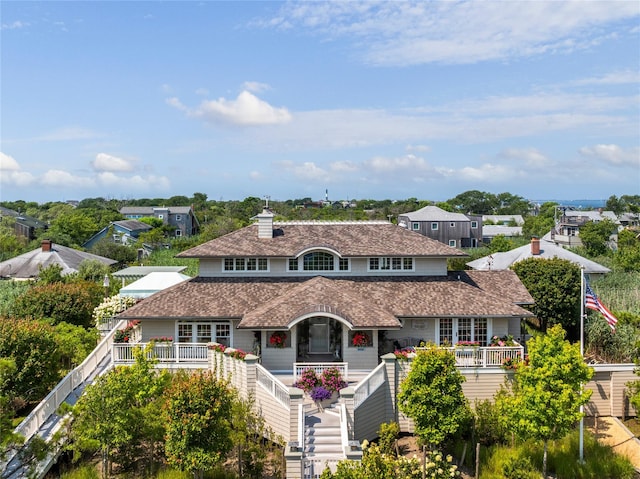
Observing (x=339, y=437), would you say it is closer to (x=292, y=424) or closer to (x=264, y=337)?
(x=292, y=424)

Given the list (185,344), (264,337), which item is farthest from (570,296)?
(185,344)

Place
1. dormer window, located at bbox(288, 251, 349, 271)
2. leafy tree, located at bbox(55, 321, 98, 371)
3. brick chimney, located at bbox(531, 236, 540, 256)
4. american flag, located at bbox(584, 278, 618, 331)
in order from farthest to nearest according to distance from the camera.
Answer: brick chimney, located at bbox(531, 236, 540, 256), dormer window, located at bbox(288, 251, 349, 271), leafy tree, located at bbox(55, 321, 98, 371), american flag, located at bbox(584, 278, 618, 331)

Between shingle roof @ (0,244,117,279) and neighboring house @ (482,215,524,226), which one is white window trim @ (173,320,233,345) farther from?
neighboring house @ (482,215,524,226)

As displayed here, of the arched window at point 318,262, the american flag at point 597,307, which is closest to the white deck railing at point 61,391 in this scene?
the arched window at point 318,262

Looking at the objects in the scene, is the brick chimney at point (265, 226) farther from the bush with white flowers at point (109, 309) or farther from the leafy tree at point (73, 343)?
the leafy tree at point (73, 343)

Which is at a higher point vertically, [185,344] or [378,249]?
[378,249]

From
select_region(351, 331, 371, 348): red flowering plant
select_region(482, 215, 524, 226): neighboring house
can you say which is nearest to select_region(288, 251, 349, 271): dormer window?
select_region(351, 331, 371, 348): red flowering plant

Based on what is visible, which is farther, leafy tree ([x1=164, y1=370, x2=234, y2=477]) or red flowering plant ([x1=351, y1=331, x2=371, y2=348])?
red flowering plant ([x1=351, y1=331, x2=371, y2=348])
